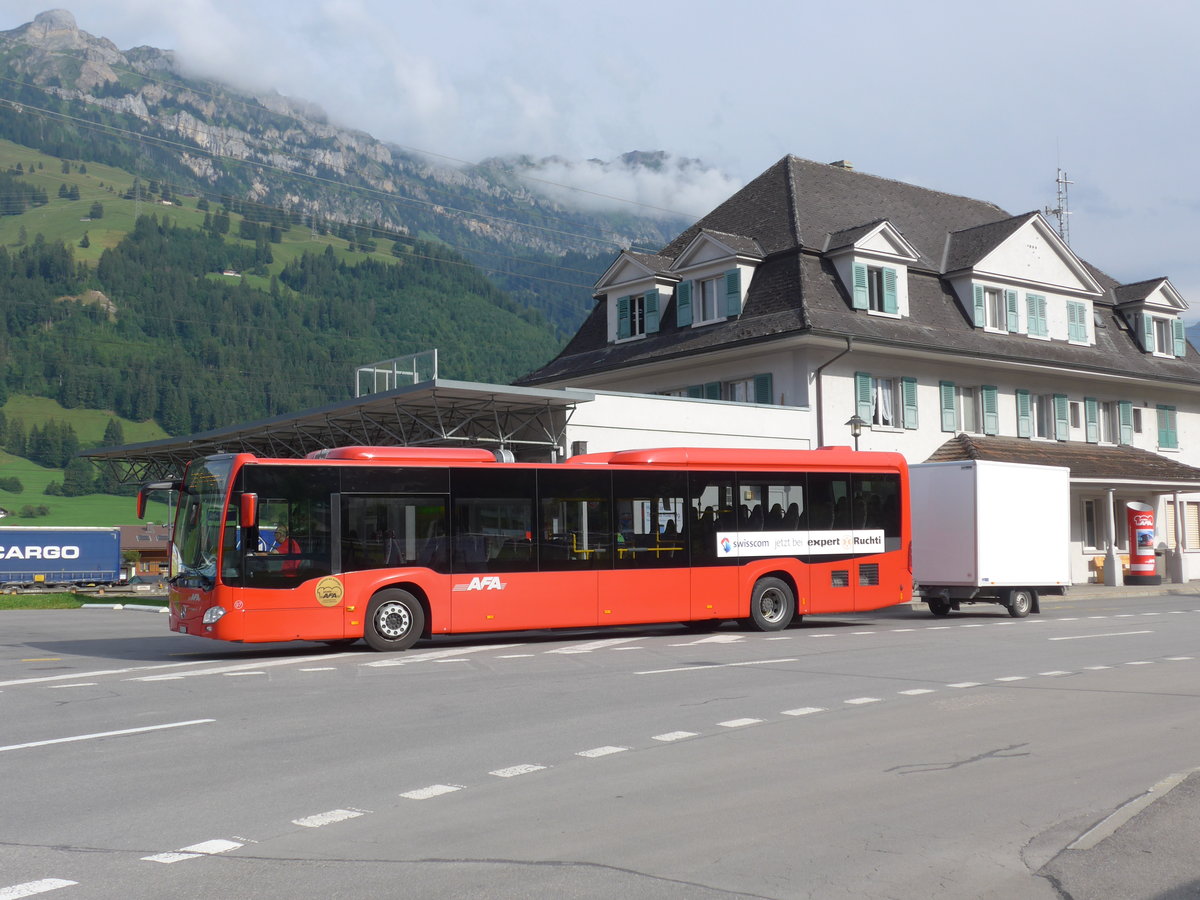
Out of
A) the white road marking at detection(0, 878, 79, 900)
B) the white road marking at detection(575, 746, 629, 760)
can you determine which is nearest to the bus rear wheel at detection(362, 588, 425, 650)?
the white road marking at detection(575, 746, 629, 760)

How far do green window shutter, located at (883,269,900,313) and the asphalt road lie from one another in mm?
20860

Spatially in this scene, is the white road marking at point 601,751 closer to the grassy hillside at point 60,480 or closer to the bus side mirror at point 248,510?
the bus side mirror at point 248,510

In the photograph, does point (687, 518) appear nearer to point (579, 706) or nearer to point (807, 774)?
point (579, 706)

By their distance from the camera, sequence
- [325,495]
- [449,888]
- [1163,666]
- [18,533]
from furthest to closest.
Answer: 1. [18,533]
2. [325,495]
3. [1163,666]
4. [449,888]

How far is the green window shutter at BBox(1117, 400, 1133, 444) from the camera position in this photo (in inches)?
1668

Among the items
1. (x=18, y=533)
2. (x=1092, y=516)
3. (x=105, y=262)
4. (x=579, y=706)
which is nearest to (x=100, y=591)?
(x=18, y=533)

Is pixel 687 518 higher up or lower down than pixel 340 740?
higher up

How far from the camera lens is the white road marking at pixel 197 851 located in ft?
20.7

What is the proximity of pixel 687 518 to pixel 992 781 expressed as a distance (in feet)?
42.4

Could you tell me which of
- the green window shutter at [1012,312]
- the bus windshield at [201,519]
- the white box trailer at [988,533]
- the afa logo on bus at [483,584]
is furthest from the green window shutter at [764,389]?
the bus windshield at [201,519]

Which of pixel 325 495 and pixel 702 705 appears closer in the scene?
pixel 702 705

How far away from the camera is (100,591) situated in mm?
65625

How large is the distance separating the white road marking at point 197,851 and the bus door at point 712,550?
14.6 m

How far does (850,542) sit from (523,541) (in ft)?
21.6
